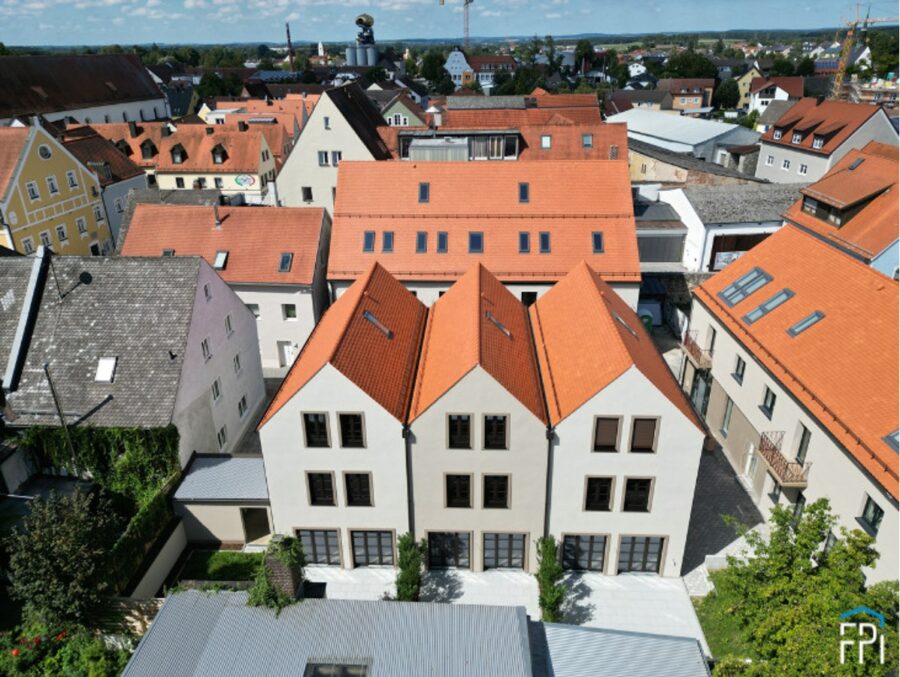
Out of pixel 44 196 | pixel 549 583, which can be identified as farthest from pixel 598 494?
pixel 44 196

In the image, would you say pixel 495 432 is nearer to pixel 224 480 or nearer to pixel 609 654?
pixel 609 654

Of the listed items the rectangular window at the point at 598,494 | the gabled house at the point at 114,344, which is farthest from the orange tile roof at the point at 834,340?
the gabled house at the point at 114,344

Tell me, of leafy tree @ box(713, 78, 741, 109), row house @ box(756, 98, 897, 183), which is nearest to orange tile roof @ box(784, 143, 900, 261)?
row house @ box(756, 98, 897, 183)

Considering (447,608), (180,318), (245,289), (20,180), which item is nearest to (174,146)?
(20,180)

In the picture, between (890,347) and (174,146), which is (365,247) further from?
(174,146)

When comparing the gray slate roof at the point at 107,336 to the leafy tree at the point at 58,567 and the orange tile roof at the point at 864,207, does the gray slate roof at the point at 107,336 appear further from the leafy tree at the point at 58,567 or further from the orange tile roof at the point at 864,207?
the orange tile roof at the point at 864,207

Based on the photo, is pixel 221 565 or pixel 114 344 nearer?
pixel 221 565

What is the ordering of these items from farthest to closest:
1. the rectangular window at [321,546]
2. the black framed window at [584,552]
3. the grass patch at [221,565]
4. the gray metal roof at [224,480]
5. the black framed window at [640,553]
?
the gray metal roof at [224,480]
the grass patch at [221,565]
the rectangular window at [321,546]
the black framed window at [584,552]
the black framed window at [640,553]
